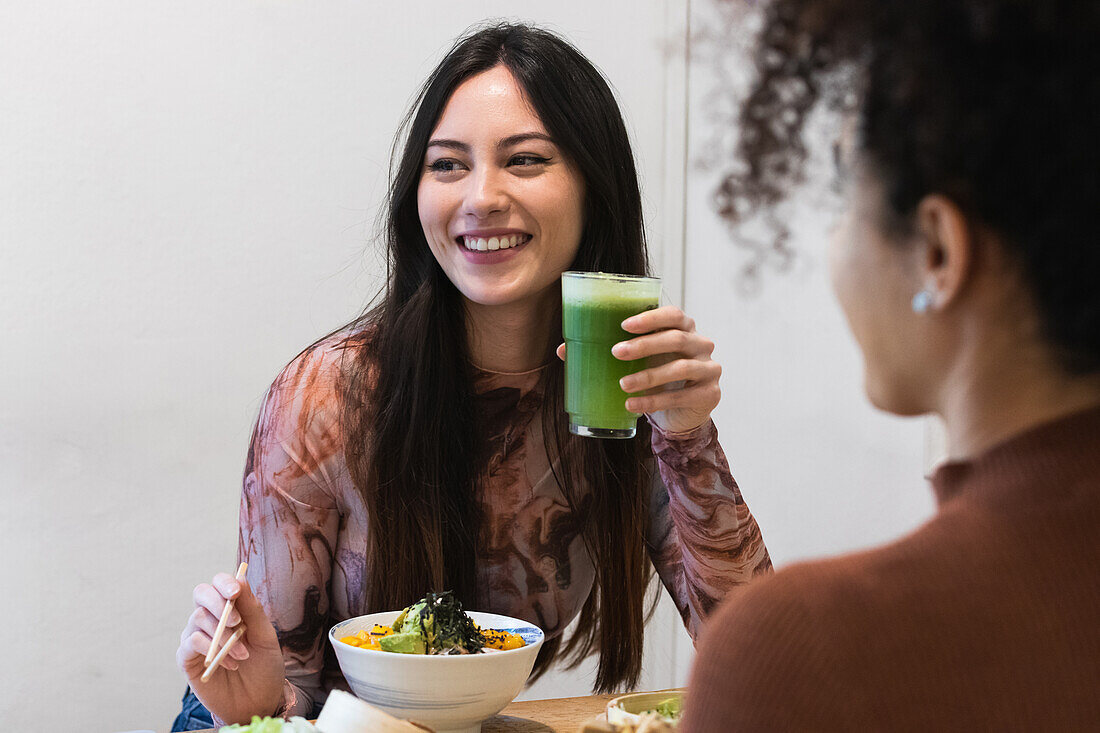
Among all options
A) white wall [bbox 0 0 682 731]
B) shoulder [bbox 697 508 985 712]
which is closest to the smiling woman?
shoulder [bbox 697 508 985 712]

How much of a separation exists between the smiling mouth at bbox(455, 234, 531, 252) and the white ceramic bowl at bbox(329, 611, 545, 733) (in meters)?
0.68

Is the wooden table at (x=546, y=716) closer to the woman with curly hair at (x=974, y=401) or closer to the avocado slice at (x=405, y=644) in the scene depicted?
the avocado slice at (x=405, y=644)

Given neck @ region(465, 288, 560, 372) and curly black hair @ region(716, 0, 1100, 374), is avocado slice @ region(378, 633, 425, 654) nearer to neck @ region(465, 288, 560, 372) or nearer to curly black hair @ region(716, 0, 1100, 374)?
neck @ region(465, 288, 560, 372)

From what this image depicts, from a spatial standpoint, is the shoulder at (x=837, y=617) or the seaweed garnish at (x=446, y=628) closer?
the shoulder at (x=837, y=617)

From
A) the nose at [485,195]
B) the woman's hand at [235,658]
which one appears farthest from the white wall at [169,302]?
the woman's hand at [235,658]

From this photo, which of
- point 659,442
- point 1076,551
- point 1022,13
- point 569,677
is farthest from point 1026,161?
point 569,677

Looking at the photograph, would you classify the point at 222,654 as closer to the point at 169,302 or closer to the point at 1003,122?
the point at 1003,122

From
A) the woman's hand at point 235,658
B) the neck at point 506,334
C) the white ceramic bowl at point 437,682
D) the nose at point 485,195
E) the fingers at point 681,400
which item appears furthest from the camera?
the neck at point 506,334

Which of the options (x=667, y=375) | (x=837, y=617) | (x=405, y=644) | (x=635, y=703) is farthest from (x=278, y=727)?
(x=837, y=617)

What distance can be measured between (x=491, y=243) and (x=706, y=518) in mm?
547

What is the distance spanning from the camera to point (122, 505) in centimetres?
285

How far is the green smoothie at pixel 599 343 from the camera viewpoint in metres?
1.31

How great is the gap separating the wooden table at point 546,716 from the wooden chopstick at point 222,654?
104 mm

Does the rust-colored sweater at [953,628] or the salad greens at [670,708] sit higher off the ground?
the rust-colored sweater at [953,628]
